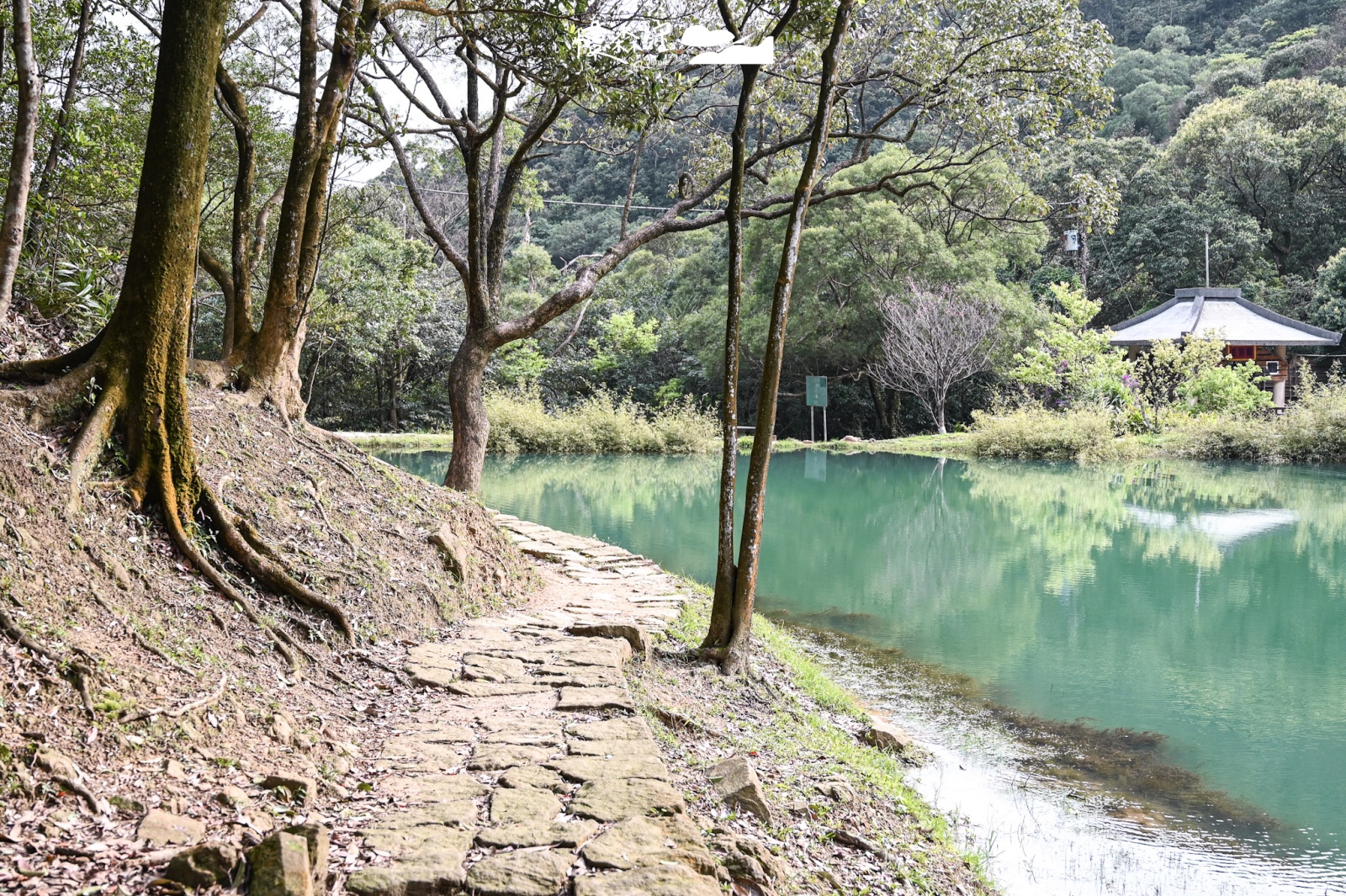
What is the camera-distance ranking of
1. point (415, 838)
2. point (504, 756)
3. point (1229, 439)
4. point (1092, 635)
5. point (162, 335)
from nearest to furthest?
point (415, 838) → point (504, 756) → point (162, 335) → point (1092, 635) → point (1229, 439)

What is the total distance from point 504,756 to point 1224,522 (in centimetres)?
1244

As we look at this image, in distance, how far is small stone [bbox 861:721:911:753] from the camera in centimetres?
517

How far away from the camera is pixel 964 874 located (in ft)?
12.0

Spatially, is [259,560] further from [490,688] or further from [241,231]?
[241,231]

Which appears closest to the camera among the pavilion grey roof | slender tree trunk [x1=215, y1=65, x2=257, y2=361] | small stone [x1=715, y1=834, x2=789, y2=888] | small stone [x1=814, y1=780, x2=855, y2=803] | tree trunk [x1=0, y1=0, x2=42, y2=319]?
small stone [x1=715, y1=834, x2=789, y2=888]

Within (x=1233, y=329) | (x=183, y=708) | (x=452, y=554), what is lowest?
(x=183, y=708)

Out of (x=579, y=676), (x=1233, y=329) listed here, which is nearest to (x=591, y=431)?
(x=1233, y=329)

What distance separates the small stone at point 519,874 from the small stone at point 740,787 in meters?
0.95

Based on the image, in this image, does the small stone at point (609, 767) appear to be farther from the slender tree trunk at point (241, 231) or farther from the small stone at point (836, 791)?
the slender tree trunk at point (241, 231)

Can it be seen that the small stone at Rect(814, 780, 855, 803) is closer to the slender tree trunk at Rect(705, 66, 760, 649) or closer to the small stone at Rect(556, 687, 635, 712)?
the small stone at Rect(556, 687, 635, 712)

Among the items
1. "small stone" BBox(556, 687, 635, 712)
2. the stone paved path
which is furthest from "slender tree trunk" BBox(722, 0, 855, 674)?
"small stone" BBox(556, 687, 635, 712)

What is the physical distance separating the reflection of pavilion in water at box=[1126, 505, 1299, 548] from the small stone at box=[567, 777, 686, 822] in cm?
1062

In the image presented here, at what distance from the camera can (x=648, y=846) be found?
2551 millimetres

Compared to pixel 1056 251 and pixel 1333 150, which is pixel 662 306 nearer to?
pixel 1056 251
